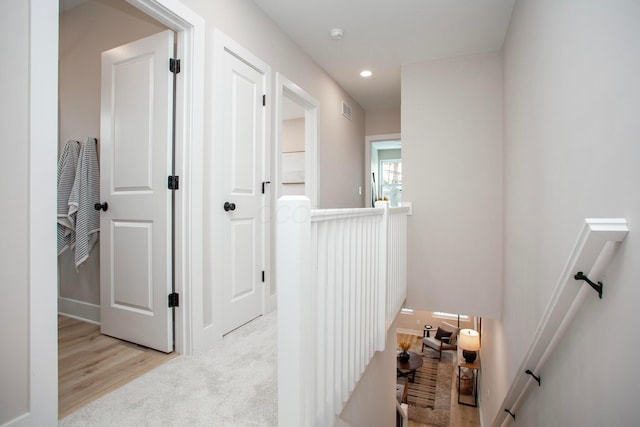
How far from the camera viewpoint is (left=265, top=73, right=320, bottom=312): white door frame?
8.98 ft

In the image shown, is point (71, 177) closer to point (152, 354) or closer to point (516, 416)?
point (152, 354)

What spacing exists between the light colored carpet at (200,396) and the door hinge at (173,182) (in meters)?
1.00

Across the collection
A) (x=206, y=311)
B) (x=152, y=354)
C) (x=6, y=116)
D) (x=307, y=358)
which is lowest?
(x=152, y=354)

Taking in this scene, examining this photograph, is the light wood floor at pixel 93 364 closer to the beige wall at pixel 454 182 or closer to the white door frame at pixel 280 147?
the white door frame at pixel 280 147

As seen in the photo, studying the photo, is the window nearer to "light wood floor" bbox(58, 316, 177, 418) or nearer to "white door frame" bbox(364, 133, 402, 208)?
"white door frame" bbox(364, 133, 402, 208)

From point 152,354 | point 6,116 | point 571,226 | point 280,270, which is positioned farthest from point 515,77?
point 152,354

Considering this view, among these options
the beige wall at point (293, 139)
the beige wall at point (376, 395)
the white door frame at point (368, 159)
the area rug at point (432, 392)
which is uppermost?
the beige wall at point (293, 139)

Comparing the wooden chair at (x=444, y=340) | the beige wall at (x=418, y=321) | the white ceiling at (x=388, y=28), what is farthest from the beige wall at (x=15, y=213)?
the beige wall at (x=418, y=321)

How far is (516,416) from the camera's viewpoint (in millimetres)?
2391

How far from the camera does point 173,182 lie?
1933 mm

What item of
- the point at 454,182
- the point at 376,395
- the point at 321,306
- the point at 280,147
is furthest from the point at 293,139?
the point at 321,306

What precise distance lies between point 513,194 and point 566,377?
159 cm

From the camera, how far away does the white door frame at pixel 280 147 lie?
2736 millimetres

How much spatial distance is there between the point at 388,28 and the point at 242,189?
199 cm
